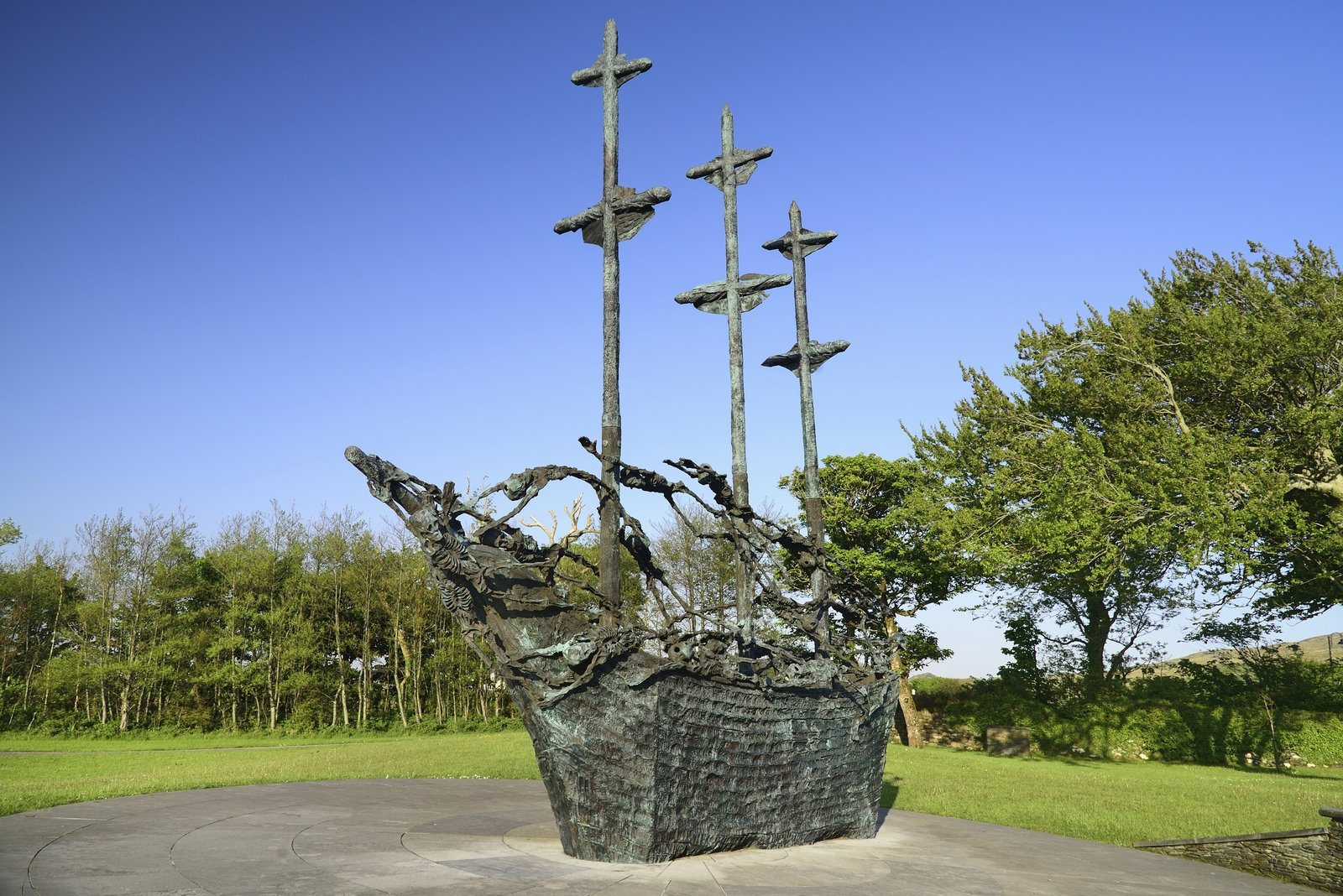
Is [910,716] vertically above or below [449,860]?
below

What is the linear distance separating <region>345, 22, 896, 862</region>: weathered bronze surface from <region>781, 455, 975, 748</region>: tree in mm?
16707

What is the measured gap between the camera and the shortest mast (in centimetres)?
1176

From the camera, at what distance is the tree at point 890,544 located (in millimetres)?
26312

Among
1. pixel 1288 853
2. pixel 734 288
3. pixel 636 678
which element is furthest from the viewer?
pixel 734 288

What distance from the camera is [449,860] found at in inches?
289

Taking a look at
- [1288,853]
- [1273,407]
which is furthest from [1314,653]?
[1288,853]

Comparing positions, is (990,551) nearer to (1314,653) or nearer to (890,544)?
(890,544)

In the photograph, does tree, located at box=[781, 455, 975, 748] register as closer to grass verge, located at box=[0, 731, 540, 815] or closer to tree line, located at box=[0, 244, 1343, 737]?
tree line, located at box=[0, 244, 1343, 737]

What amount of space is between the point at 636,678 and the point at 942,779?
12213 mm

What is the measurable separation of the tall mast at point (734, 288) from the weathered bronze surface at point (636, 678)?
154 centimetres

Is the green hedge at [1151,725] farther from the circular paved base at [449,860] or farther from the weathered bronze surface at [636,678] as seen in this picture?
the weathered bronze surface at [636,678]

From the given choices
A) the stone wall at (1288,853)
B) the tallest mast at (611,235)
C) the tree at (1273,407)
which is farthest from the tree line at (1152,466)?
the tallest mast at (611,235)

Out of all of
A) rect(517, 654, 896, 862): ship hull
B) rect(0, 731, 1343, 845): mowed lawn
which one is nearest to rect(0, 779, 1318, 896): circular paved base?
rect(517, 654, 896, 862): ship hull

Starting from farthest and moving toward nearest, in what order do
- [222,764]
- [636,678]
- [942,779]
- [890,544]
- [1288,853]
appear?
[890,544], [222,764], [942,779], [1288,853], [636,678]
